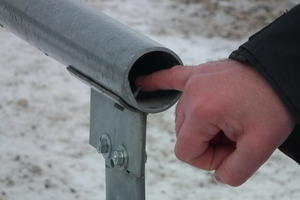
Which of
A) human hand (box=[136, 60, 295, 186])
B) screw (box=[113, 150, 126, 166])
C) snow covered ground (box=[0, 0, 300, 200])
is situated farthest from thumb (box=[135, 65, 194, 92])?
snow covered ground (box=[0, 0, 300, 200])

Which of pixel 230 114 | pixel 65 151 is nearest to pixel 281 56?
pixel 230 114

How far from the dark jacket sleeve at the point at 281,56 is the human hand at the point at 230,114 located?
0.05 feet

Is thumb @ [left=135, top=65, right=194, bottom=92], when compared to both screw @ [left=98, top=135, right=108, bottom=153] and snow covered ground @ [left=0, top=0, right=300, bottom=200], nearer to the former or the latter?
screw @ [left=98, top=135, right=108, bottom=153]

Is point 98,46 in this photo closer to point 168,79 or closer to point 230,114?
point 168,79

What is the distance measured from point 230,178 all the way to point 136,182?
0.56ft

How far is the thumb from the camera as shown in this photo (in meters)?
1.30

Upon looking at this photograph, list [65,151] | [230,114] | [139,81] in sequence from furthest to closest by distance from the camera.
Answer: [65,151] → [139,81] → [230,114]

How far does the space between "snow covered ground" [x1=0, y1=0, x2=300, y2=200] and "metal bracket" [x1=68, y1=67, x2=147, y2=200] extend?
128 cm

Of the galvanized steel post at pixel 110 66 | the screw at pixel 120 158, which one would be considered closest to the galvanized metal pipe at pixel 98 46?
the galvanized steel post at pixel 110 66

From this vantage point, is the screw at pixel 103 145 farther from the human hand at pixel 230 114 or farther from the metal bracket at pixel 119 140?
the human hand at pixel 230 114

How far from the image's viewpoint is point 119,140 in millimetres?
1386

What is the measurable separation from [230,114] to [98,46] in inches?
10.2

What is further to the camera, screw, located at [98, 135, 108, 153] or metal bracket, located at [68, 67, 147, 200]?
screw, located at [98, 135, 108, 153]

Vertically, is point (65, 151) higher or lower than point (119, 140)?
lower
